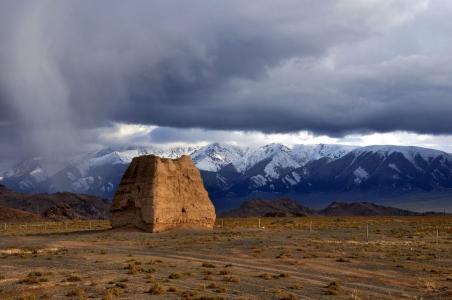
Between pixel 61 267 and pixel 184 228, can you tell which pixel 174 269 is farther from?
pixel 184 228

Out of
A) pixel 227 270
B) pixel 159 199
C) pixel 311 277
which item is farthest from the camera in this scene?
pixel 159 199

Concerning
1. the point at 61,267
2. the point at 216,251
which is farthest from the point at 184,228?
the point at 61,267

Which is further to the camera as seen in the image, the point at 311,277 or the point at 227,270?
the point at 227,270

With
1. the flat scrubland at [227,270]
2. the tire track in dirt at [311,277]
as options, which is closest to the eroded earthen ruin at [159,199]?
the flat scrubland at [227,270]

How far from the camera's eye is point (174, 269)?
34969 millimetres

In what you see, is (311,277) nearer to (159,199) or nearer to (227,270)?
(227,270)

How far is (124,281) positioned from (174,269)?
240 inches

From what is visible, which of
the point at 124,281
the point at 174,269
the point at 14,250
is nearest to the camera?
the point at 124,281

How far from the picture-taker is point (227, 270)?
113 feet

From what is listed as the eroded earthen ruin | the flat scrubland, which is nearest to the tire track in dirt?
the flat scrubland

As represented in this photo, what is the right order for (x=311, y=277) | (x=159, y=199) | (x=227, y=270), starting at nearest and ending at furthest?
1. (x=311, y=277)
2. (x=227, y=270)
3. (x=159, y=199)

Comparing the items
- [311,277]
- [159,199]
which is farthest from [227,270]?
[159,199]

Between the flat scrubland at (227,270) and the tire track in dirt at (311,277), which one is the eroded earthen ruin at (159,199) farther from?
the tire track in dirt at (311,277)

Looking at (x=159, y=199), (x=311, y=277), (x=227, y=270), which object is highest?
(x=159, y=199)
